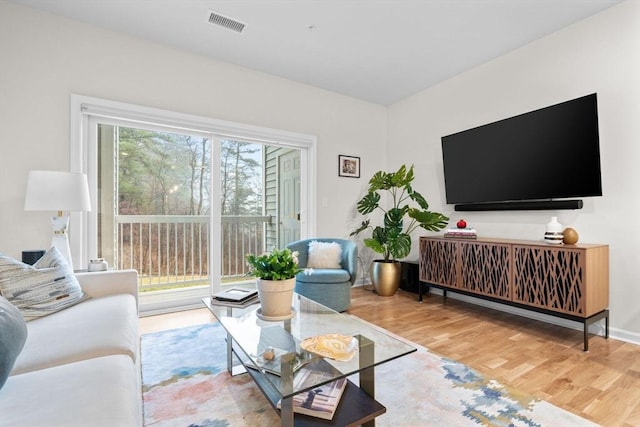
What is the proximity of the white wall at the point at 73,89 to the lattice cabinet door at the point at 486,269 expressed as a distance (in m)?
2.35

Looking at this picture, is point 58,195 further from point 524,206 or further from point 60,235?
point 524,206

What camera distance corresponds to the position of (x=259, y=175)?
12.3 ft

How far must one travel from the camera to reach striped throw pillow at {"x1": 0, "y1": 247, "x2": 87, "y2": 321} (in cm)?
160

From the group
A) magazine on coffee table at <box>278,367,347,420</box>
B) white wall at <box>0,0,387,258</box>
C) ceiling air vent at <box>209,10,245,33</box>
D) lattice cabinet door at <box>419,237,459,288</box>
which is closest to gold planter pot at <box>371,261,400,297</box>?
lattice cabinet door at <box>419,237,459,288</box>

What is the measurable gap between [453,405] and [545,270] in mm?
1528

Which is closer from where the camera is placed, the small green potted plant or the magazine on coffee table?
the magazine on coffee table

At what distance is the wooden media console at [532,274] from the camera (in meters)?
2.27

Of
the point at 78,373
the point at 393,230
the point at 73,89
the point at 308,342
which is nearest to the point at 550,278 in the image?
the point at 393,230

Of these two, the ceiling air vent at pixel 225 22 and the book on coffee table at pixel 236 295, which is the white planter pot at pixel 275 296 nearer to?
the book on coffee table at pixel 236 295

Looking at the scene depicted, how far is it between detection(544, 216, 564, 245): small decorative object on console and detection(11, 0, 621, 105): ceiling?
1.70 meters

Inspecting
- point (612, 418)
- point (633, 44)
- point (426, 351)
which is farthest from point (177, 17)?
point (612, 418)

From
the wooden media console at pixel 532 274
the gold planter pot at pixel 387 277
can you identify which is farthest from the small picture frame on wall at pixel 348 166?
the wooden media console at pixel 532 274

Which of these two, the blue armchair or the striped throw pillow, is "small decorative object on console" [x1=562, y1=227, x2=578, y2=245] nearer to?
the blue armchair

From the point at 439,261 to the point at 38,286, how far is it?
3.22 meters
